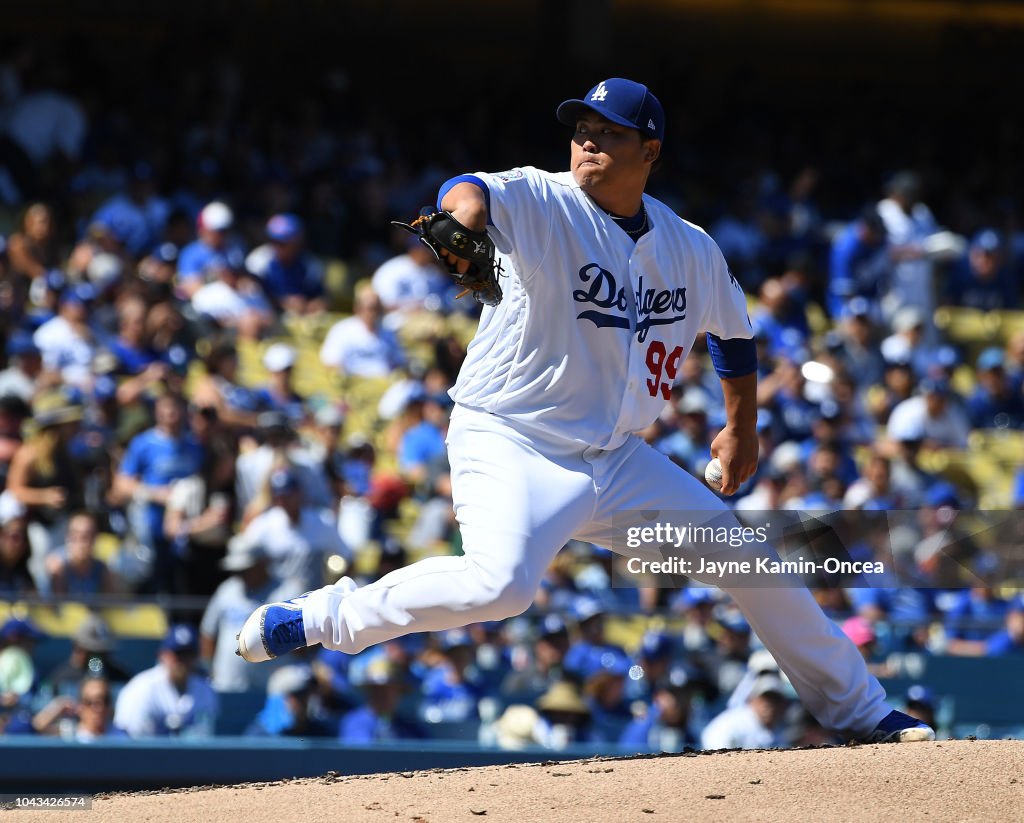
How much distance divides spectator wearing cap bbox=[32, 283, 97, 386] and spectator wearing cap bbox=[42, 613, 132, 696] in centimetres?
207

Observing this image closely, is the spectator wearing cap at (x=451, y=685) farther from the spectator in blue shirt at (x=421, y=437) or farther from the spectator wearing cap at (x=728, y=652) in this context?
the spectator in blue shirt at (x=421, y=437)

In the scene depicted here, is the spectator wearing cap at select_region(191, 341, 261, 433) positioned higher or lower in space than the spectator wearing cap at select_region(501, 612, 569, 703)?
higher

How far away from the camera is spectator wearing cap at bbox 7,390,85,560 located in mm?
7867

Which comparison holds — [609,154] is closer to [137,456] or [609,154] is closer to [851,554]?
[851,554]

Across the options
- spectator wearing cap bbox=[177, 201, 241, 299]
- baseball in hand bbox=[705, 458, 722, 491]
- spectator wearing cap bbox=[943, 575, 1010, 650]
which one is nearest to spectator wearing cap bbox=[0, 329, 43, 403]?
spectator wearing cap bbox=[177, 201, 241, 299]

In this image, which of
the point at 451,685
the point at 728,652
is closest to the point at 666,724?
the point at 728,652

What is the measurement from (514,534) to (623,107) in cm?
116

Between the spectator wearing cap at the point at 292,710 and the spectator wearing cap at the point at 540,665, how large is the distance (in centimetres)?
88

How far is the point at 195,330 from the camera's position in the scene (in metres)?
9.58

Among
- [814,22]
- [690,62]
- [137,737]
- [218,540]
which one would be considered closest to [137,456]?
[218,540]

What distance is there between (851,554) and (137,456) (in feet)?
12.2

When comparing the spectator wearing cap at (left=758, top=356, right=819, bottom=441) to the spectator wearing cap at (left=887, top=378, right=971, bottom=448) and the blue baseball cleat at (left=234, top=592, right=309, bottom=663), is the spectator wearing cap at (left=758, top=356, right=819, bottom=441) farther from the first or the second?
the blue baseball cleat at (left=234, top=592, right=309, bottom=663)

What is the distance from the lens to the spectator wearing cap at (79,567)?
7.67 meters

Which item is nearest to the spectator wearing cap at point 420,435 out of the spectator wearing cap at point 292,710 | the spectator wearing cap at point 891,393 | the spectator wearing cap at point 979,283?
the spectator wearing cap at point 292,710
